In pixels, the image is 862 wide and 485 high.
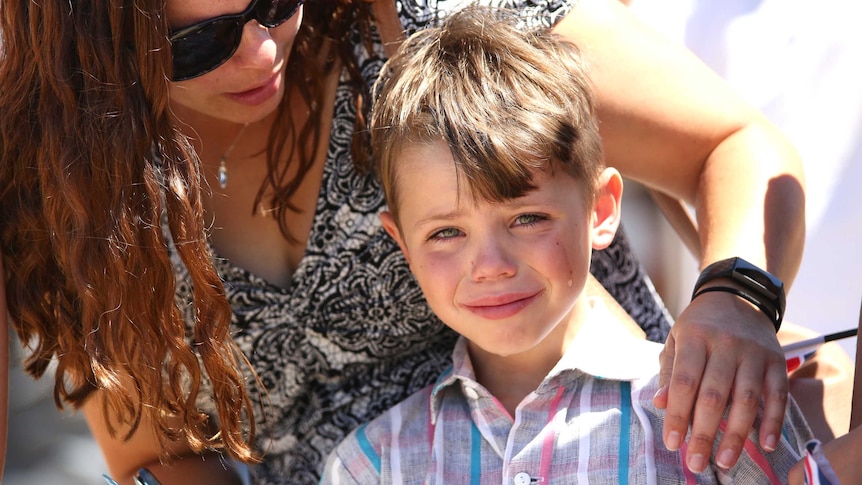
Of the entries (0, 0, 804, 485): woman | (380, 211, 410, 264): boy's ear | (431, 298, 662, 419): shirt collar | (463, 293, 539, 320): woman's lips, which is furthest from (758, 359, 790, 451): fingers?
(380, 211, 410, 264): boy's ear

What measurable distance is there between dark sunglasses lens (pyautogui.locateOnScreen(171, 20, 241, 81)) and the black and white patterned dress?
0.32 meters

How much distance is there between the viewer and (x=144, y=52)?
1473 millimetres

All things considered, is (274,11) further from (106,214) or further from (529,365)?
(529,365)

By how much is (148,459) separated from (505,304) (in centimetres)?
76

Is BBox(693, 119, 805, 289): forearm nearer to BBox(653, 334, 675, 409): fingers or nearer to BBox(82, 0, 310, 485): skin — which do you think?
BBox(653, 334, 675, 409): fingers

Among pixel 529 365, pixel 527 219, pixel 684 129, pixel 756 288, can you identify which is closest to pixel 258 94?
pixel 527 219

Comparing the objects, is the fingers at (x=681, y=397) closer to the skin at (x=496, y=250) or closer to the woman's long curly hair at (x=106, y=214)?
the skin at (x=496, y=250)

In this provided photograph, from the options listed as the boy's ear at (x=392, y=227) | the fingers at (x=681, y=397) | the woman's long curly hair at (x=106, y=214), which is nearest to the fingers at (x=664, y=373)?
the fingers at (x=681, y=397)

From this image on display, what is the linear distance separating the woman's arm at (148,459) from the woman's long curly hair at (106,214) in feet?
0.44

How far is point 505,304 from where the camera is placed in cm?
150

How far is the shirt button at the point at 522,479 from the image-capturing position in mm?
1481

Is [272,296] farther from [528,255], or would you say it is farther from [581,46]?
[581,46]

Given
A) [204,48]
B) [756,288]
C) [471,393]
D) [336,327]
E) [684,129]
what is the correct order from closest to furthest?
[756,288] < [204,48] < [471,393] < [684,129] < [336,327]

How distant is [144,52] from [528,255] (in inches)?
24.3
